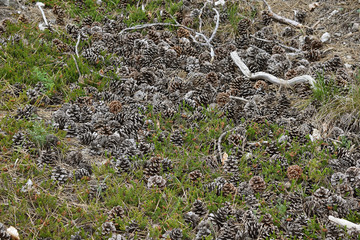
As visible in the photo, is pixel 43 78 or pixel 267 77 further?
pixel 267 77

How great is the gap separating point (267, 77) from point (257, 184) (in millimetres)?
1557

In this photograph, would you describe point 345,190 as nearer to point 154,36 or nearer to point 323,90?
point 323,90

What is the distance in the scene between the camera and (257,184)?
3027 millimetres

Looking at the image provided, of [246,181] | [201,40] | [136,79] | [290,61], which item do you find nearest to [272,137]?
[246,181]

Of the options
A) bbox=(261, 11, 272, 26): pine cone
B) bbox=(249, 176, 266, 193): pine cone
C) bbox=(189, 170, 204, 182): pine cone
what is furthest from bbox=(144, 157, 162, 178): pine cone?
bbox=(261, 11, 272, 26): pine cone

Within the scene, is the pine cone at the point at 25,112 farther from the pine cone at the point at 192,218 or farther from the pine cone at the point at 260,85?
the pine cone at the point at 260,85

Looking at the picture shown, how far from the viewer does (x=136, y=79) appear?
423cm

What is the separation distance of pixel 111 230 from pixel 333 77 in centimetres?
262

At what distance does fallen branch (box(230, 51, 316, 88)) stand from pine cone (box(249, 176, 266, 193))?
1.34 m

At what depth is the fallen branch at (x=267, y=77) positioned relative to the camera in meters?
3.97

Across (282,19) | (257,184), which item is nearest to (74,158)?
(257,184)

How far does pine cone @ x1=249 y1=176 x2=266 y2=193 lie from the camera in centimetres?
301

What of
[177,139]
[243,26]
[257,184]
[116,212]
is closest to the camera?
[116,212]

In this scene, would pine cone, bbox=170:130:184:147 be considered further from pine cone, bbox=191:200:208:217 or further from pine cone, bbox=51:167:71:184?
pine cone, bbox=51:167:71:184
